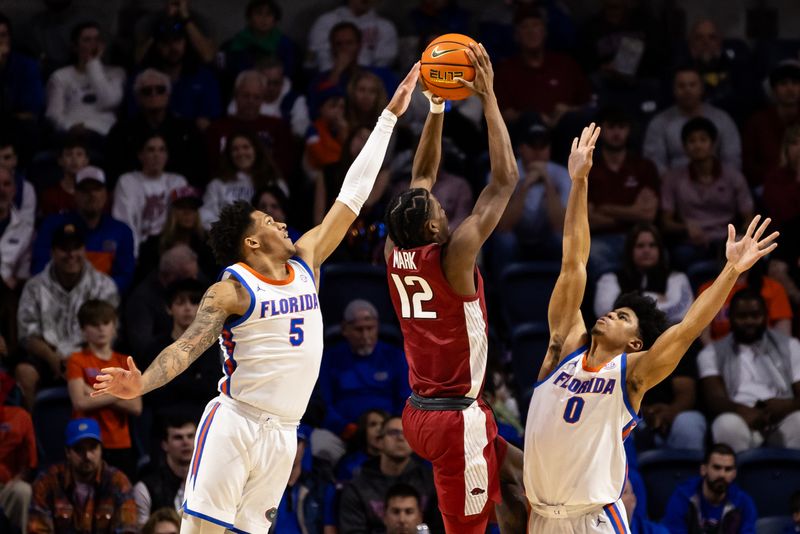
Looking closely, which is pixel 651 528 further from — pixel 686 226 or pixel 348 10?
pixel 348 10

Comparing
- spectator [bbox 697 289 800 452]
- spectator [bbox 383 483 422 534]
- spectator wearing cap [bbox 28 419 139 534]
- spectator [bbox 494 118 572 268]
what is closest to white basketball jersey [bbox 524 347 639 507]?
spectator [bbox 383 483 422 534]

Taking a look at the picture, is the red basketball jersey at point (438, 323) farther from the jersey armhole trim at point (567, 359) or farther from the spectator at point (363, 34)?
the spectator at point (363, 34)

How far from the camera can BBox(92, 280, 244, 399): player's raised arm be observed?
23.4ft

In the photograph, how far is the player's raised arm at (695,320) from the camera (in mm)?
7457

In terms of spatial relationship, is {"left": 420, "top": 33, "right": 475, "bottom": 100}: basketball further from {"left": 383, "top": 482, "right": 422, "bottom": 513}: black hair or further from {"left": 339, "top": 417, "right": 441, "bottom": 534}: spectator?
{"left": 383, "top": 482, "right": 422, "bottom": 513}: black hair

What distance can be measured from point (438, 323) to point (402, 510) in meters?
2.65

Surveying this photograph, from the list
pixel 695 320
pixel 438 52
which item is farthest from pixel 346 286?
pixel 695 320

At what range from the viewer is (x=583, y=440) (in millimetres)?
7777

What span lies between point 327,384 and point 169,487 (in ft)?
5.35

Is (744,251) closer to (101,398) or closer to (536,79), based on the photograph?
(101,398)

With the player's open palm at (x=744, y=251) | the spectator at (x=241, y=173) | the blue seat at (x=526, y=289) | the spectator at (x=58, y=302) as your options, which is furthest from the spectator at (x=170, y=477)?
the player's open palm at (x=744, y=251)

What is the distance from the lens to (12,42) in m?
14.3

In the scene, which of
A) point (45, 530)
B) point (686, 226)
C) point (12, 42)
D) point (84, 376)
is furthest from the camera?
point (12, 42)

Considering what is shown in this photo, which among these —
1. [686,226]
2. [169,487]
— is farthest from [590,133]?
[686,226]
